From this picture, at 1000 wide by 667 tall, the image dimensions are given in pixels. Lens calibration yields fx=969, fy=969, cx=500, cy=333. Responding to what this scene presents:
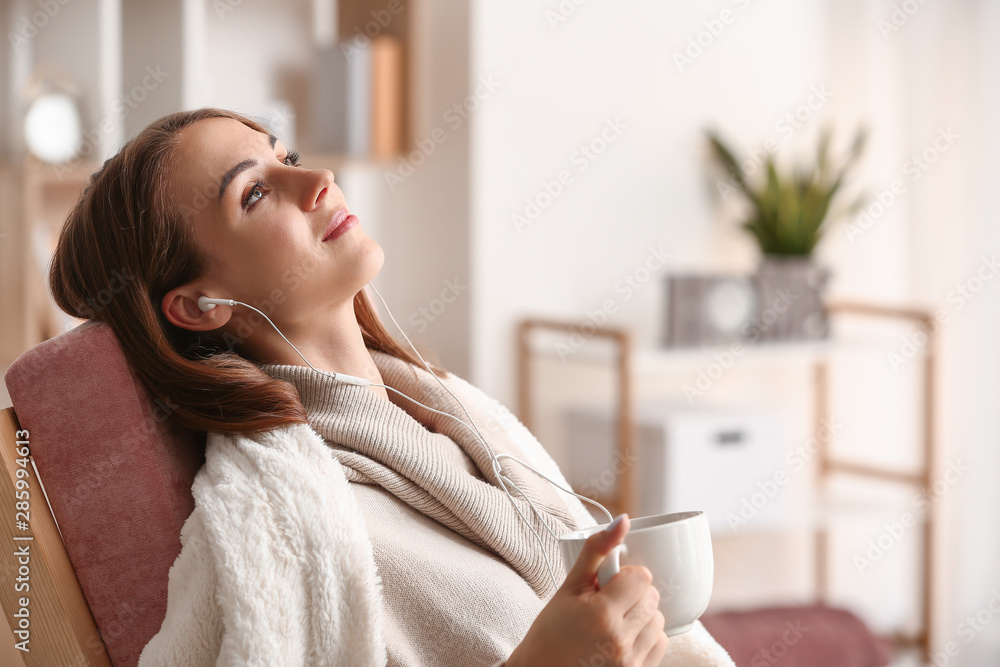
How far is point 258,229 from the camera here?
100cm

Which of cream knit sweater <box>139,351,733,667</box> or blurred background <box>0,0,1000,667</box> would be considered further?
blurred background <box>0,0,1000,667</box>

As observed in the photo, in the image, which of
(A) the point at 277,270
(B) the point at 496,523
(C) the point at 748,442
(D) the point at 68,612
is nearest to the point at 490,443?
(B) the point at 496,523

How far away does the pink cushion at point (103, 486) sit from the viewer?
91 cm

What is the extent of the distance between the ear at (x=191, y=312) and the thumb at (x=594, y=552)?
1.53ft

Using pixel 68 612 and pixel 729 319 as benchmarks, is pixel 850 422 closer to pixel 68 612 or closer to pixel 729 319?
pixel 729 319

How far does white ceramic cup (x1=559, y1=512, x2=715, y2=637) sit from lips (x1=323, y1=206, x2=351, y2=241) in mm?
416

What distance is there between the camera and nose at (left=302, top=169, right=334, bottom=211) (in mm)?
1012

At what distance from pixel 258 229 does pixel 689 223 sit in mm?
1933

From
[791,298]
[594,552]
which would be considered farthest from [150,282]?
[791,298]

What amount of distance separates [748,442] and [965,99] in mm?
1221
